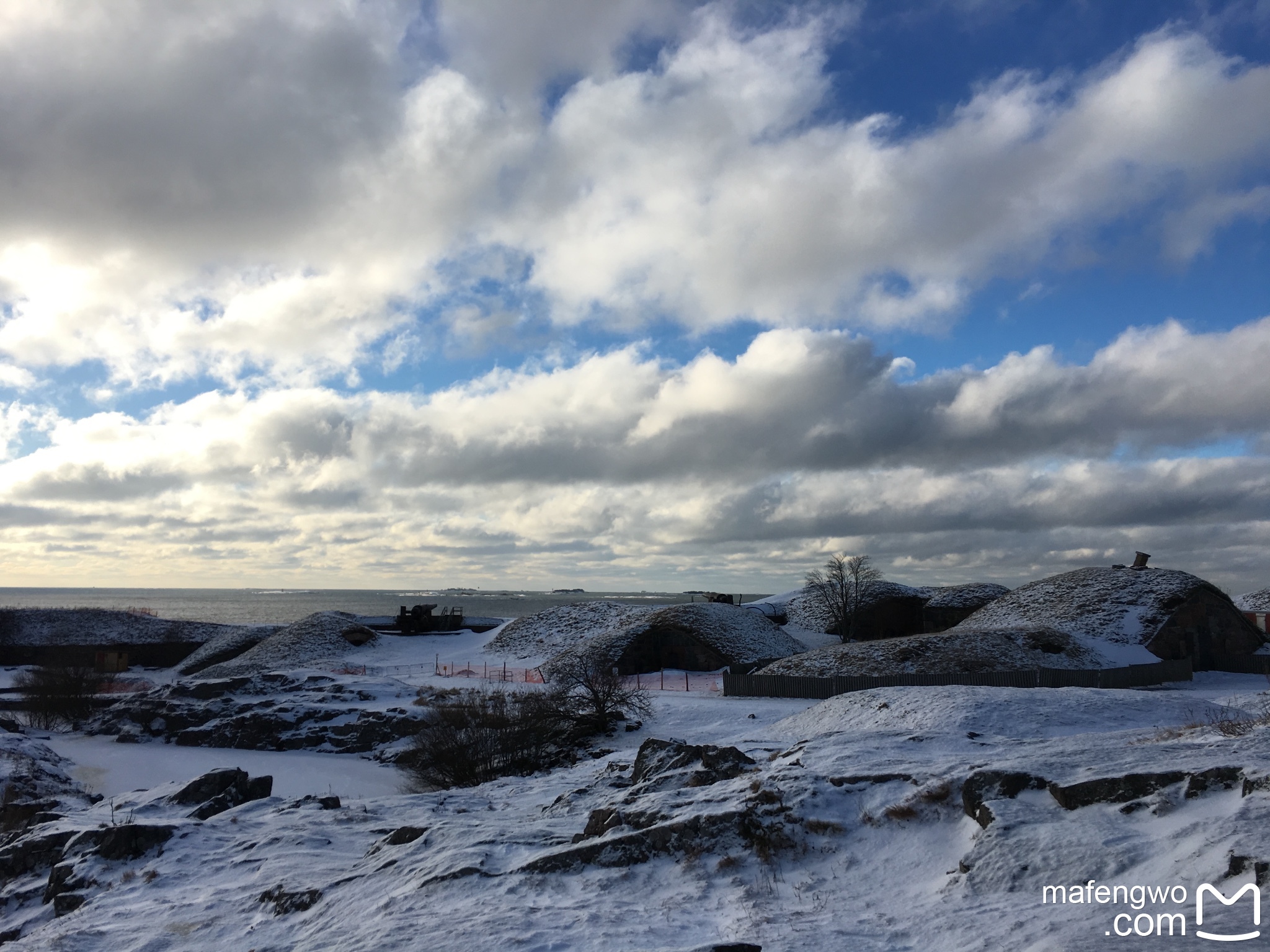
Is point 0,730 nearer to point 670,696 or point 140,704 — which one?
point 140,704

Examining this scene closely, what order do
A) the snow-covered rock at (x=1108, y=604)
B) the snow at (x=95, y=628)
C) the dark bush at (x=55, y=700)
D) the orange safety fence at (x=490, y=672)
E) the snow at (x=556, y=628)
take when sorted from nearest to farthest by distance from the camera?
the dark bush at (x=55, y=700) < the snow-covered rock at (x=1108, y=604) < the orange safety fence at (x=490, y=672) < the snow at (x=556, y=628) < the snow at (x=95, y=628)

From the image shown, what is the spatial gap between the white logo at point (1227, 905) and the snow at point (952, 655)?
29814 mm

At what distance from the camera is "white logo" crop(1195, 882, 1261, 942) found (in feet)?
20.9

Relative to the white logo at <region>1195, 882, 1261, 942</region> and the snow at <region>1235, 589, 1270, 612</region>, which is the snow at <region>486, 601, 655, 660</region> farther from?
the snow at <region>1235, 589, 1270, 612</region>

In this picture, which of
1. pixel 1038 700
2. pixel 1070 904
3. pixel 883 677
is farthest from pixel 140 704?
pixel 1070 904

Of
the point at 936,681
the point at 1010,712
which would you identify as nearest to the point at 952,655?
the point at 936,681

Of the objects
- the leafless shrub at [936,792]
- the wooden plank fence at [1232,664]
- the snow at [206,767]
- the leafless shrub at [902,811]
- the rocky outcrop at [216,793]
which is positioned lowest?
the snow at [206,767]

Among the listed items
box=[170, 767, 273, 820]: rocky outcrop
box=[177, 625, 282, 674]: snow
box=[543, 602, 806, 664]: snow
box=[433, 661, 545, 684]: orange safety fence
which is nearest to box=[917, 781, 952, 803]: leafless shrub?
box=[170, 767, 273, 820]: rocky outcrop

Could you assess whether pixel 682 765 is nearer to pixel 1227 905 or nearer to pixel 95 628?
pixel 1227 905

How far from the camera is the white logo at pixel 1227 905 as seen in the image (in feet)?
20.9

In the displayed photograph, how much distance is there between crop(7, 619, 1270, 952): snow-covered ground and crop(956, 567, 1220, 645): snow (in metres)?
34.4

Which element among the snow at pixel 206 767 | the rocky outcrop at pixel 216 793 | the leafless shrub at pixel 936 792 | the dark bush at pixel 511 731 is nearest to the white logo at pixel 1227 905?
the leafless shrub at pixel 936 792

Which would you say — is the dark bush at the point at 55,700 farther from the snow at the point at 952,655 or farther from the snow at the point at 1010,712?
the snow at the point at 1010,712

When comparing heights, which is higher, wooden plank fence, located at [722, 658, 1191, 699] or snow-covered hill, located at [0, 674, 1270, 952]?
snow-covered hill, located at [0, 674, 1270, 952]
